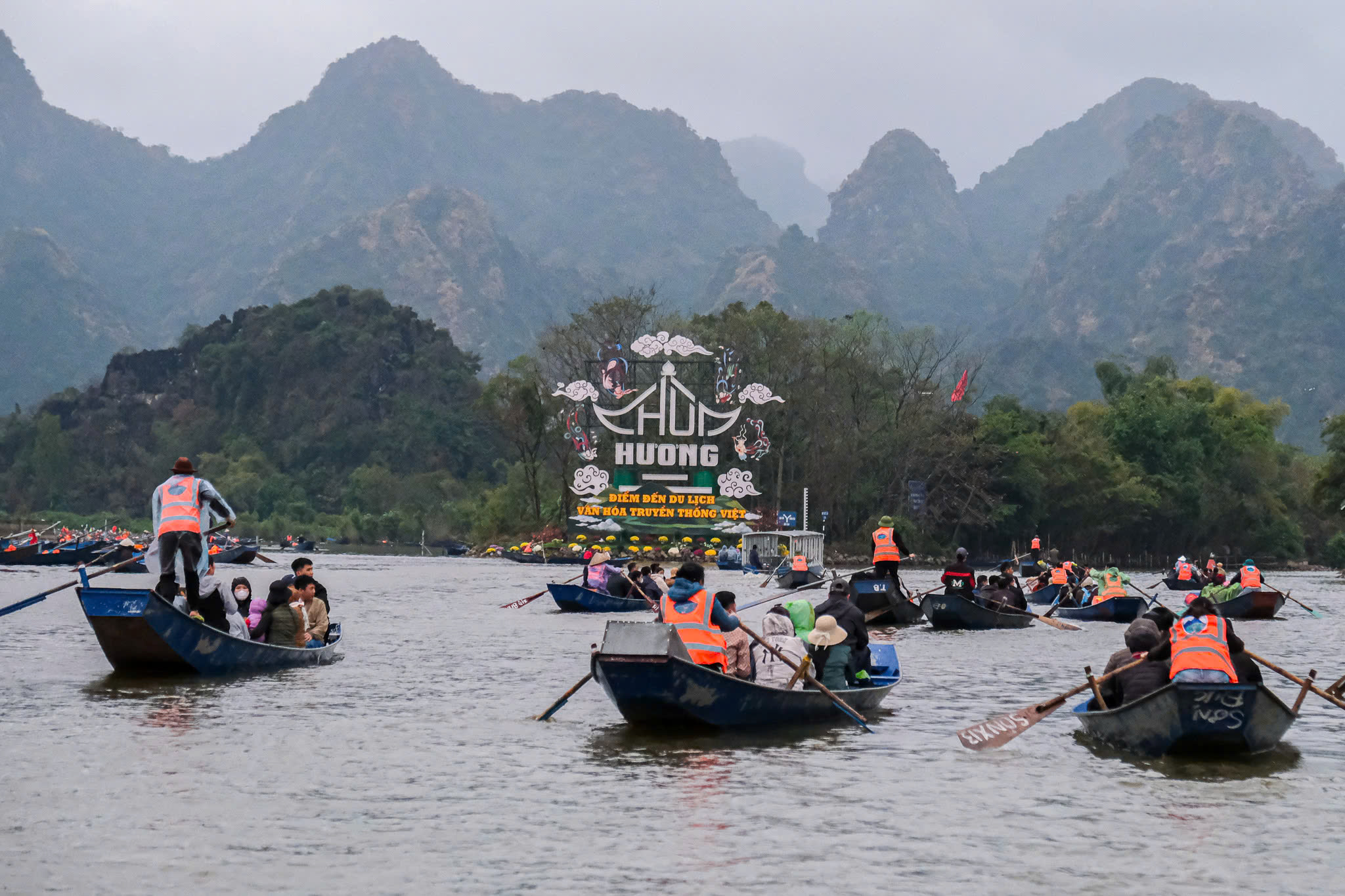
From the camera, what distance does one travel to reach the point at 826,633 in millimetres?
18078

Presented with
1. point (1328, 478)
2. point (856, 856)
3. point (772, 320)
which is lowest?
point (856, 856)

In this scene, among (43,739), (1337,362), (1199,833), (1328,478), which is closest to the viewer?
(1199,833)

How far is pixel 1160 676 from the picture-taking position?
15578mm

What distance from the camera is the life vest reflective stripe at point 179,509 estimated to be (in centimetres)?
2005

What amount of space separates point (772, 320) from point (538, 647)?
64386 mm

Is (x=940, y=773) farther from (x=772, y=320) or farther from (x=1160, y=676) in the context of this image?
(x=772, y=320)

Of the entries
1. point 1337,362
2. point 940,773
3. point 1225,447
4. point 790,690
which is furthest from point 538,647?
point 1337,362

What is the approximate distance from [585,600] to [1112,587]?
44.6ft

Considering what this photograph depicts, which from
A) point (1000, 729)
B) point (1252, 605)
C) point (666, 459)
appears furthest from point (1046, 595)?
point (1000, 729)

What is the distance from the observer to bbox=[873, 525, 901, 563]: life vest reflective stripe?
33.4 meters

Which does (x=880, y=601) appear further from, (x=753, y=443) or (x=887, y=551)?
(x=753, y=443)

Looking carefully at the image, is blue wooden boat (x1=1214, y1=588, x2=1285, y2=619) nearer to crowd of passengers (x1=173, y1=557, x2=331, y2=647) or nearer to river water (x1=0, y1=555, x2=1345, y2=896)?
river water (x1=0, y1=555, x2=1345, y2=896)

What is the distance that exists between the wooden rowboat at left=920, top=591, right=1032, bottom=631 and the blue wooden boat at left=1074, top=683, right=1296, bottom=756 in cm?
1740

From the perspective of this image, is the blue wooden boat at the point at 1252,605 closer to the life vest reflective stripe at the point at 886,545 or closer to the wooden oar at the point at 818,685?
the life vest reflective stripe at the point at 886,545
